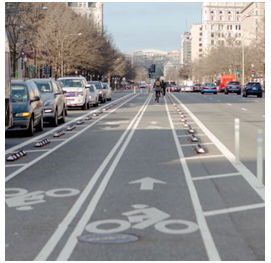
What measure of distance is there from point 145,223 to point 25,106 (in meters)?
12.5

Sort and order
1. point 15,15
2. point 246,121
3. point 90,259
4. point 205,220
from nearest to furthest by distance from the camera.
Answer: point 90,259
point 205,220
point 246,121
point 15,15

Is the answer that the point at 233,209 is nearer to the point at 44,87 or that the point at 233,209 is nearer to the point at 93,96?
the point at 44,87

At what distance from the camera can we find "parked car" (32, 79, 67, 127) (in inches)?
949

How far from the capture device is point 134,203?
364 inches

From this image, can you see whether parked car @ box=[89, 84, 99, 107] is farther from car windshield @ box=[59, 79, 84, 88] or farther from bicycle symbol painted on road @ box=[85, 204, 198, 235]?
bicycle symbol painted on road @ box=[85, 204, 198, 235]

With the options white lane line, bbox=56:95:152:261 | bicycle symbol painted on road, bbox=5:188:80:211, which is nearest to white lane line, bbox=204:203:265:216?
white lane line, bbox=56:95:152:261

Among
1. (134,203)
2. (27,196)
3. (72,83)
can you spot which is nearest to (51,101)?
(72,83)

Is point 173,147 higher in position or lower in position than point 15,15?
lower

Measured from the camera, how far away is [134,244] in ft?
22.5

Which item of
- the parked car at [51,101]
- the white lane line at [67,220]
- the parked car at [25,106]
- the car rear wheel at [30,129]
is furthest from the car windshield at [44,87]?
the white lane line at [67,220]

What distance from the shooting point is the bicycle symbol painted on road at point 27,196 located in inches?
365

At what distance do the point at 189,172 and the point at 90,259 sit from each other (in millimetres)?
6199

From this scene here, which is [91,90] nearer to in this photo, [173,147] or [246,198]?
[173,147]
